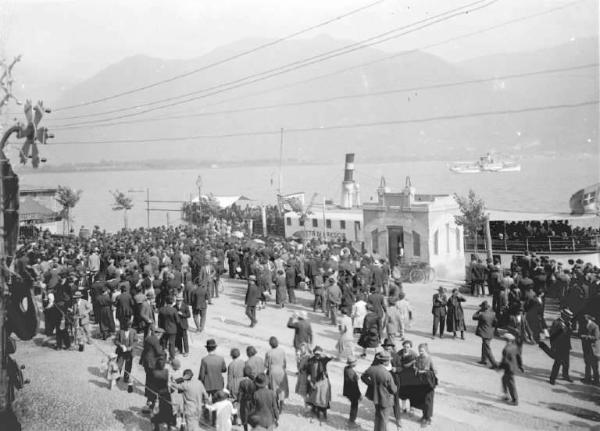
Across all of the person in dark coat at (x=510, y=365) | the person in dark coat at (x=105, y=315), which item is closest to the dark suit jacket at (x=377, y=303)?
the person in dark coat at (x=510, y=365)

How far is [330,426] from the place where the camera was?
1015 centimetres

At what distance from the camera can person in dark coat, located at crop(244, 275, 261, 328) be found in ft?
51.6

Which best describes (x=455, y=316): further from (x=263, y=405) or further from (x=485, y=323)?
(x=263, y=405)

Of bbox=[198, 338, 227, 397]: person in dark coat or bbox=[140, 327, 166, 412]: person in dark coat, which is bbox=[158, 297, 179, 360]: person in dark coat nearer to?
bbox=[140, 327, 166, 412]: person in dark coat

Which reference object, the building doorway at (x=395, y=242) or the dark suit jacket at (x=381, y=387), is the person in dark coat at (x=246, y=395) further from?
the building doorway at (x=395, y=242)

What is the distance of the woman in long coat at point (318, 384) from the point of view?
1013 cm

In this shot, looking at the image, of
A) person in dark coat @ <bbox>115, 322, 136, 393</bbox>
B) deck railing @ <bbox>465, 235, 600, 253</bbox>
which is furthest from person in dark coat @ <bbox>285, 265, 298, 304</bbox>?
deck railing @ <bbox>465, 235, 600, 253</bbox>

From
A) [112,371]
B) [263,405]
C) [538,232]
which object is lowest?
[112,371]

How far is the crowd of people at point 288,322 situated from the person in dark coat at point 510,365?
0.02 m

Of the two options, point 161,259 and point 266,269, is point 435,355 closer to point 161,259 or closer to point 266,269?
Answer: point 266,269

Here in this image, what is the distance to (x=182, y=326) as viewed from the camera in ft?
43.2

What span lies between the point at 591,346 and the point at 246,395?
7.70 m

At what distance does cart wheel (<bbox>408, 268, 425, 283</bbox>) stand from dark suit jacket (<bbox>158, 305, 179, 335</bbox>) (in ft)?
45.1

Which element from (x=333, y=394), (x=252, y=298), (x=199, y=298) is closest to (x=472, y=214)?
(x=252, y=298)
